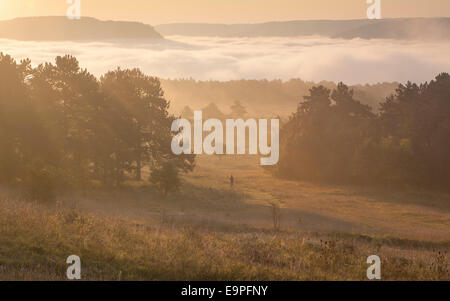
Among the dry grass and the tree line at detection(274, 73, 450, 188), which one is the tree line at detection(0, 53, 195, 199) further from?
the tree line at detection(274, 73, 450, 188)

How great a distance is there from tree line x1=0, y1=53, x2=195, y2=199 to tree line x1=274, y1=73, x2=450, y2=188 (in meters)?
20.2

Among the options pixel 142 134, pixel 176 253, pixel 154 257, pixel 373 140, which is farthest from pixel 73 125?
pixel 373 140

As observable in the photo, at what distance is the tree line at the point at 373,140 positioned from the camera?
62938mm

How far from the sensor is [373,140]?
6519cm

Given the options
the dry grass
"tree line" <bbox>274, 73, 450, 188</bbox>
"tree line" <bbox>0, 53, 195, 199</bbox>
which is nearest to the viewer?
the dry grass

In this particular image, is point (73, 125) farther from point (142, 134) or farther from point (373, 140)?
point (373, 140)

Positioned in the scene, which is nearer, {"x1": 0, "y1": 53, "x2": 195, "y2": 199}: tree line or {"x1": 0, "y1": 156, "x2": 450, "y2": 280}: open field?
{"x1": 0, "y1": 156, "x2": 450, "y2": 280}: open field

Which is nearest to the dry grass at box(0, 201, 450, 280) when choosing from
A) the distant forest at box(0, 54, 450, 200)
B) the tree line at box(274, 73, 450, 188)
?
the distant forest at box(0, 54, 450, 200)

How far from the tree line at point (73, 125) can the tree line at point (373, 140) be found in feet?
66.4

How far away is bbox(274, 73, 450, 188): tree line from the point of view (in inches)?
2478

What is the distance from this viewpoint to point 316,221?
3891cm

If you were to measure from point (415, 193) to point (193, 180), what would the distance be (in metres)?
26.4
